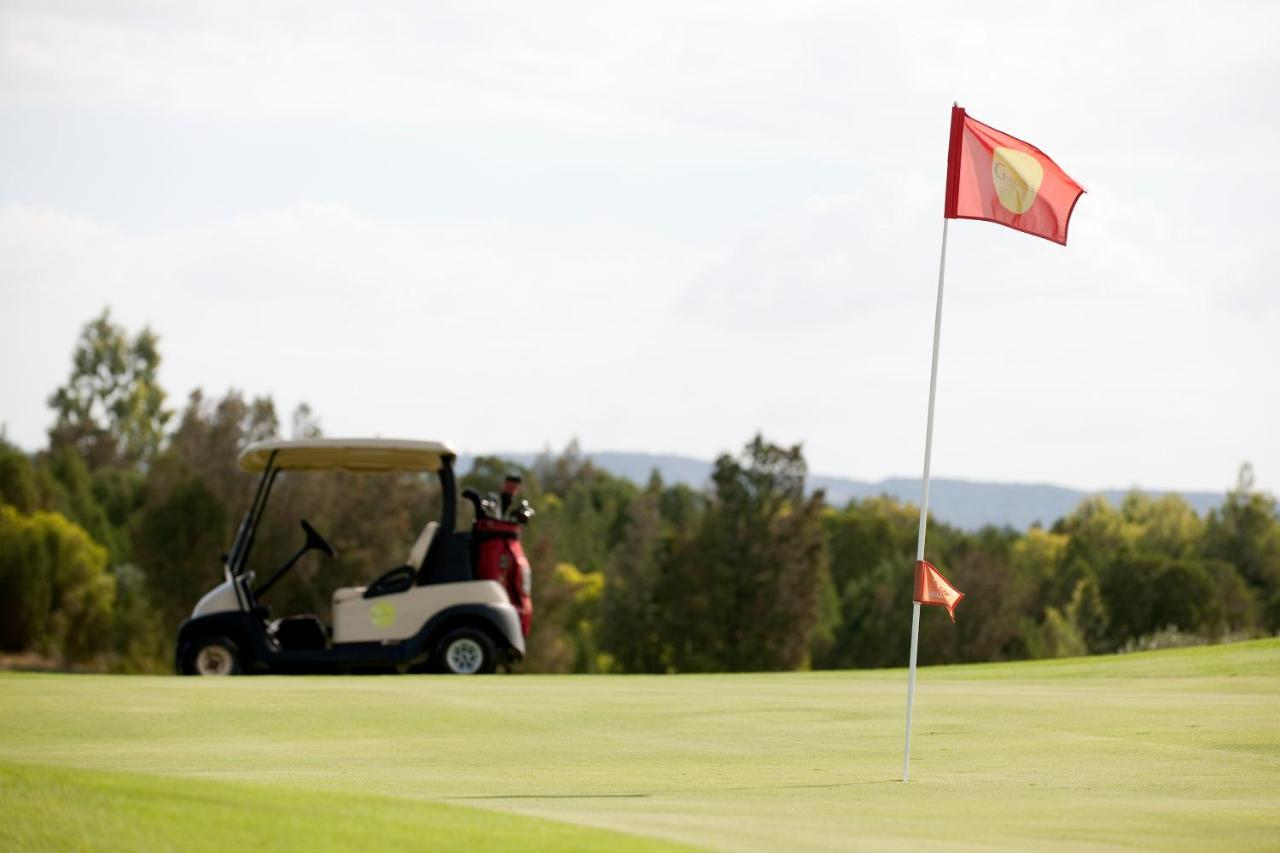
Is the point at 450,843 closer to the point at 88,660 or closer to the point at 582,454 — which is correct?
the point at 88,660

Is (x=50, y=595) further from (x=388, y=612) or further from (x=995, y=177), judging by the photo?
(x=995, y=177)

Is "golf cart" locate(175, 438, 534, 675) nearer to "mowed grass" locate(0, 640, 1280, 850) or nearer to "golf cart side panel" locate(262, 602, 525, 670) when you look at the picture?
"golf cart side panel" locate(262, 602, 525, 670)

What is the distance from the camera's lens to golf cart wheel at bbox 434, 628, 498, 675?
16.2 meters

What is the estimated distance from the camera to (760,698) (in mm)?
13086

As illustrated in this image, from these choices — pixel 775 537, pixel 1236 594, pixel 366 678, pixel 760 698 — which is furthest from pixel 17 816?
pixel 1236 594

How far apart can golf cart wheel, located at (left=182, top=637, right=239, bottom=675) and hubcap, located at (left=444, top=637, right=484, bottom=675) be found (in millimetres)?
1925

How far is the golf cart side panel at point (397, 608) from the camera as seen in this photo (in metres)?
16.1

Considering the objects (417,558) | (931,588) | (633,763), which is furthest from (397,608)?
(931,588)

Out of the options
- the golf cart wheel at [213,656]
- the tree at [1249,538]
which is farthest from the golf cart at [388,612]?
the tree at [1249,538]

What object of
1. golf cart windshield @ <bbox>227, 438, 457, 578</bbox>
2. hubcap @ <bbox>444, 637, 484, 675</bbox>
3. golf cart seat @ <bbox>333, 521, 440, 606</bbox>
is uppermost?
golf cart windshield @ <bbox>227, 438, 457, 578</bbox>

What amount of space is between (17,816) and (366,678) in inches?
362

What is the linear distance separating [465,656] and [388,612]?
81cm

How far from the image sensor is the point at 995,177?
952 centimetres

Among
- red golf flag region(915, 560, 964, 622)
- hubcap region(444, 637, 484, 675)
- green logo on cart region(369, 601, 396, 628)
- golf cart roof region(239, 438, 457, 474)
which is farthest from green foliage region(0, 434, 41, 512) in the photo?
red golf flag region(915, 560, 964, 622)
